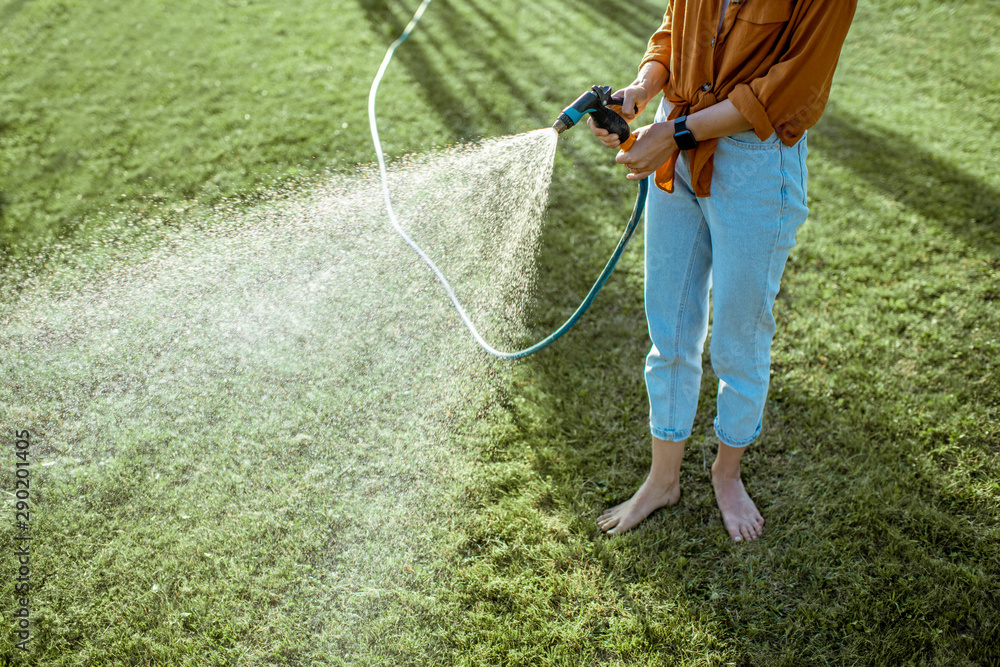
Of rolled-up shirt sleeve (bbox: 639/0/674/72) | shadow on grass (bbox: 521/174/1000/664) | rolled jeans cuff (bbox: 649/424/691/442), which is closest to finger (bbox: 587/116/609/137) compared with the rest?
rolled-up shirt sleeve (bbox: 639/0/674/72)

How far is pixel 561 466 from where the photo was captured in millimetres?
2510

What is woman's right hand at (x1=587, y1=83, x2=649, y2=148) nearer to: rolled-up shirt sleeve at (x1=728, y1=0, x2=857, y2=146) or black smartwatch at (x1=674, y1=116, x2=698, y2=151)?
black smartwatch at (x1=674, y1=116, x2=698, y2=151)

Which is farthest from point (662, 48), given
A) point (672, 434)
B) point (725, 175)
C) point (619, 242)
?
point (672, 434)

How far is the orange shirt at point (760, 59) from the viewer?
55.9 inches

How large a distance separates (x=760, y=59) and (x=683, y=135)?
0.82 feet

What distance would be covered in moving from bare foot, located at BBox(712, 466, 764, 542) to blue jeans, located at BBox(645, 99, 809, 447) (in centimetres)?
26

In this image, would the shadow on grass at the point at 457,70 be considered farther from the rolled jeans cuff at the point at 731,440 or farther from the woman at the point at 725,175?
the rolled jeans cuff at the point at 731,440

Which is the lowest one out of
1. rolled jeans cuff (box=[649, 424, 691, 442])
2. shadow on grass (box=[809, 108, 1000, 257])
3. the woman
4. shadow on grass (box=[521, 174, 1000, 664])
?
shadow on grass (box=[809, 108, 1000, 257])

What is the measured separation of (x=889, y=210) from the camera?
12.4 feet

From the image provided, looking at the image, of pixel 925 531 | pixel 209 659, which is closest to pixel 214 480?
pixel 209 659

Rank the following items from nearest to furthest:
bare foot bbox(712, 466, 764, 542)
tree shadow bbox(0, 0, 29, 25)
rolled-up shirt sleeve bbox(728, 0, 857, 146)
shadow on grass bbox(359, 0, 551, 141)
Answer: rolled-up shirt sleeve bbox(728, 0, 857, 146)
bare foot bbox(712, 466, 764, 542)
shadow on grass bbox(359, 0, 551, 141)
tree shadow bbox(0, 0, 29, 25)

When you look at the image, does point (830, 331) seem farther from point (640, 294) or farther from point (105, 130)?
point (105, 130)

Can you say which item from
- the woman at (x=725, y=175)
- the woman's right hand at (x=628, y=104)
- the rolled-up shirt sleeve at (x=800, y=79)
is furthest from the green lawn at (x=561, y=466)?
the rolled-up shirt sleeve at (x=800, y=79)

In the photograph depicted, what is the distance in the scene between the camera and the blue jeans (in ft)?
5.29
